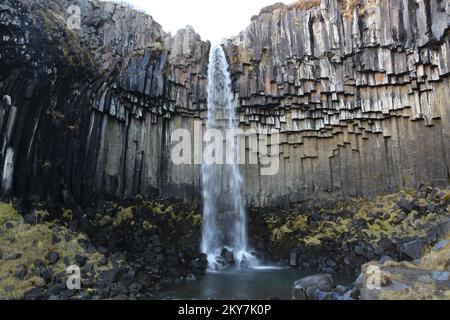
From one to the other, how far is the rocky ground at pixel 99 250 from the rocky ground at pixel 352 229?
5.35m

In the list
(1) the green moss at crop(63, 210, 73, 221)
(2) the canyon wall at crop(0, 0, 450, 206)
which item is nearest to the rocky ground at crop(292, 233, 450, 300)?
(1) the green moss at crop(63, 210, 73, 221)

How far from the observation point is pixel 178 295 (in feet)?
50.4

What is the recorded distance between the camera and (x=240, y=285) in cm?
1712

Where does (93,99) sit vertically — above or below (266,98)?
below

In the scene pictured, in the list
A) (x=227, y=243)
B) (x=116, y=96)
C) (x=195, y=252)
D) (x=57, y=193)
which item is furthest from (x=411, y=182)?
(x=57, y=193)

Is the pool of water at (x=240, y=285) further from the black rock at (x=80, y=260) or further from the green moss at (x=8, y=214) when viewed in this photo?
the green moss at (x=8, y=214)

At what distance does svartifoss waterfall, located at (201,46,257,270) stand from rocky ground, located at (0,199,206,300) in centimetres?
170

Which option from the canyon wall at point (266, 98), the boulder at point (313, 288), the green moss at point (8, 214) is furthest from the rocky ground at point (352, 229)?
the green moss at point (8, 214)

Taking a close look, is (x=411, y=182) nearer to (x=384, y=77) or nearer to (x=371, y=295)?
(x=384, y=77)

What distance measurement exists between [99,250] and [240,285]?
6688 mm

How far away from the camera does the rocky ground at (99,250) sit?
1397 cm

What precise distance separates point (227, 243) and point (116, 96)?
11.4 metres

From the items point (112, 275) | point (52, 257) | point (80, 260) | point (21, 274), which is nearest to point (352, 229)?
point (112, 275)

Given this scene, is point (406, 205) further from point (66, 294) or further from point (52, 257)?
point (52, 257)
